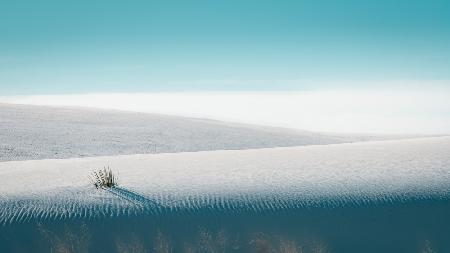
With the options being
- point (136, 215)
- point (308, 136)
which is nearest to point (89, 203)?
point (136, 215)

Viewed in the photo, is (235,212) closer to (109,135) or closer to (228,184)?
(228,184)

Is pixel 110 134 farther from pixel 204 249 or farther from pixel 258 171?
pixel 204 249

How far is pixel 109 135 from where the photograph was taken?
2861 centimetres

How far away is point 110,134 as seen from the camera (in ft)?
95.0

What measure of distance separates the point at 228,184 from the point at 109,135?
1938 centimetres

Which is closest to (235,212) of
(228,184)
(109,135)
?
(228,184)

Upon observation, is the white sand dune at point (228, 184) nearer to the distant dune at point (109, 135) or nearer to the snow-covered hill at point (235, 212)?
the snow-covered hill at point (235, 212)

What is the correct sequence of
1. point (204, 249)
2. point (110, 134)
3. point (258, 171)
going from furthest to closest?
point (110, 134)
point (258, 171)
point (204, 249)

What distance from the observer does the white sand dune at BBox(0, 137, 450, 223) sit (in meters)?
8.58

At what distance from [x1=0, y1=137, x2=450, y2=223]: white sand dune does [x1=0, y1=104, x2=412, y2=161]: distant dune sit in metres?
9.25

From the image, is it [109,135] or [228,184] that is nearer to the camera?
[228,184]

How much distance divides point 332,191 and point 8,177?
5.61 metres

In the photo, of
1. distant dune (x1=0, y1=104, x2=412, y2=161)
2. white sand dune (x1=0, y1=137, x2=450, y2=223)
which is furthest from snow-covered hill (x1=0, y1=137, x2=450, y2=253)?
distant dune (x1=0, y1=104, x2=412, y2=161)

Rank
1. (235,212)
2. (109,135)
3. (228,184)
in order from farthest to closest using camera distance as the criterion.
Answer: (109,135), (228,184), (235,212)
